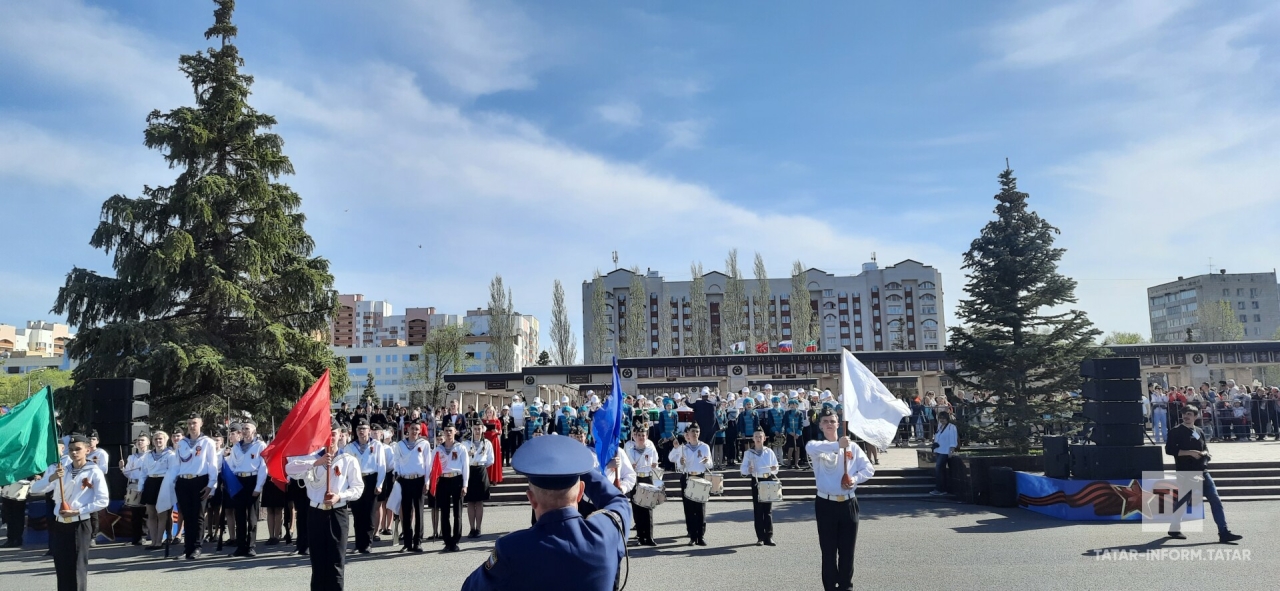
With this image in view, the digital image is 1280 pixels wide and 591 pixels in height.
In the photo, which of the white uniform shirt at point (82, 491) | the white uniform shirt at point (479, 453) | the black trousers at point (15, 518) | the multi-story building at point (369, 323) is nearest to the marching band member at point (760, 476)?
the white uniform shirt at point (479, 453)

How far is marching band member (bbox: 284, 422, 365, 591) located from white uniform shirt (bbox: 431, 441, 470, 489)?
3953 mm

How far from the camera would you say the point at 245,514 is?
41.9 feet

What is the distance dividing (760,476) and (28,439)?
33.3 ft

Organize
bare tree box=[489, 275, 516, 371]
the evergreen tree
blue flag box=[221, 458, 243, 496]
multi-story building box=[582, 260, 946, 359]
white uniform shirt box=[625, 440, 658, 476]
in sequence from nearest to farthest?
1. blue flag box=[221, 458, 243, 496]
2. white uniform shirt box=[625, 440, 658, 476]
3. the evergreen tree
4. bare tree box=[489, 275, 516, 371]
5. multi-story building box=[582, 260, 946, 359]

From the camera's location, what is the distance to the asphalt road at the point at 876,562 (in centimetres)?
963

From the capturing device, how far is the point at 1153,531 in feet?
41.5

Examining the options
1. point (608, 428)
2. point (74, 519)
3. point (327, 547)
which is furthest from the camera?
point (608, 428)

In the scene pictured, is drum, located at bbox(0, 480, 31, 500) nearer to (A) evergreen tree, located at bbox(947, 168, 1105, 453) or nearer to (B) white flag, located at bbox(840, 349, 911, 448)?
(B) white flag, located at bbox(840, 349, 911, 448)

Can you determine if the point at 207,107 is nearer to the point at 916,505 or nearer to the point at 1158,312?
the point at 916,505

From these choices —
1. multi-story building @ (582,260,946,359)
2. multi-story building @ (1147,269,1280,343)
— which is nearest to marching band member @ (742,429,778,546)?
multi-story building @ (582,260,946,359)

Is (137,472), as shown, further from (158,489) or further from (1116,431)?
(1116,431)


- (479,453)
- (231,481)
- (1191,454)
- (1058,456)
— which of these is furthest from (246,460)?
(1191,454)

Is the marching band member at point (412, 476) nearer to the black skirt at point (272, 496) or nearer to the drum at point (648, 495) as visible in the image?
the black skirt at point (272, 496)

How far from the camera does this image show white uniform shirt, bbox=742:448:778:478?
1293cm
